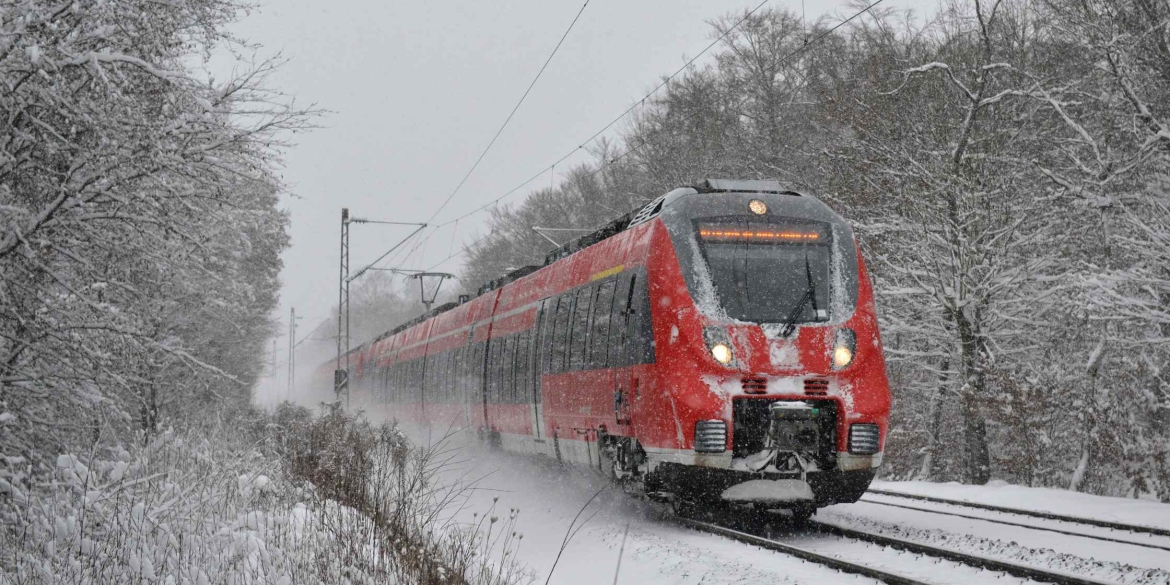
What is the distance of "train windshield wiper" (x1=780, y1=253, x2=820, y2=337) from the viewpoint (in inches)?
389

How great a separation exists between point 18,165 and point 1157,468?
14138 mm

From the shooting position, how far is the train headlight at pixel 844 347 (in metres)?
9.91

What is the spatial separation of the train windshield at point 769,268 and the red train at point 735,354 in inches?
0.5

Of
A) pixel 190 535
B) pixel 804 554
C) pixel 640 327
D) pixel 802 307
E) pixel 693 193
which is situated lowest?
pixel 804 554

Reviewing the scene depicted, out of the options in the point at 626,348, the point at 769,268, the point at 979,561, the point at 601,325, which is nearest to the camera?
the point at 979,561

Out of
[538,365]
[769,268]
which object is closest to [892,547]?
[769,268]

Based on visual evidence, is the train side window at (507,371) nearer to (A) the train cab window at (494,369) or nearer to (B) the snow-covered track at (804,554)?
(A) the train cab window at (494,369)

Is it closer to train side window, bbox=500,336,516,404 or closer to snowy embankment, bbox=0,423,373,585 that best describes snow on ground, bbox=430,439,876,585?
train side window, bbox=500,336,516,404

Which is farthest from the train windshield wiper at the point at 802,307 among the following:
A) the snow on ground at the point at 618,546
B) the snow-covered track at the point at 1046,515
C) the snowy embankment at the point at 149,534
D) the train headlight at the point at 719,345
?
the snowy embankment at the point at 149,534

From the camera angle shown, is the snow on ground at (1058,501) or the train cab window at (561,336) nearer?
the snow on ground at (1058,501)

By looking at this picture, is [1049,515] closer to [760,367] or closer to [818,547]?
[818,547]

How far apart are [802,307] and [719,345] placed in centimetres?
95

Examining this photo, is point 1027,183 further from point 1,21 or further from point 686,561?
point 1,21

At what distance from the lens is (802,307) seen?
A: 33.1 feet
